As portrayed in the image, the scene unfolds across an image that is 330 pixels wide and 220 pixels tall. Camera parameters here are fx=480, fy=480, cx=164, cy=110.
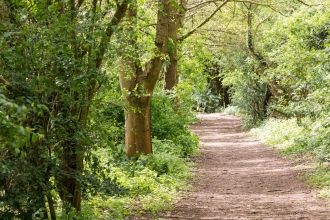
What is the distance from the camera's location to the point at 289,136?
19.4m

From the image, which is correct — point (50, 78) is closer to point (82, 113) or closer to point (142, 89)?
point (82, 113)

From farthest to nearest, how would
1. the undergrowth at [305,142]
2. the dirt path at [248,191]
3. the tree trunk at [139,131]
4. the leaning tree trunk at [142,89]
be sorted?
the tree trunk at [139,131] < the leaning tree trunk at [142,89] < the undergrowth at [305,142] < the dirt path at [248,191]

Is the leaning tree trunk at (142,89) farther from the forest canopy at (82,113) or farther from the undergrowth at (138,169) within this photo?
the undergrowth at (138,169)

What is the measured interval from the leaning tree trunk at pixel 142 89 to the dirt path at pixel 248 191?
1.92m

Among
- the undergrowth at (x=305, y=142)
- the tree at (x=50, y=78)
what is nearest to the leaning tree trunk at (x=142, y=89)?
the undergrowth at (x=305, y=142)

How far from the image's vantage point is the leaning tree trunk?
11898 millimetres

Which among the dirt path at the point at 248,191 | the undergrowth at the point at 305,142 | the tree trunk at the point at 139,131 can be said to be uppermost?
the tree trunk at the point at 139,131

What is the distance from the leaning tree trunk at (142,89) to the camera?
11.9m

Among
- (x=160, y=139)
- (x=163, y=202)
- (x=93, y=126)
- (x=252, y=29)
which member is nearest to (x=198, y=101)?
(x=252, y=29)

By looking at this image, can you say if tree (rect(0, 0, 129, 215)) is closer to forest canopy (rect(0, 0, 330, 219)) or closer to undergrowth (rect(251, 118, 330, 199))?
forest canopy (rect(0, 0, 330, 219))

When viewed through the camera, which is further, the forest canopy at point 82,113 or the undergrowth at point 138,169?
the undergrowth at point 138,169

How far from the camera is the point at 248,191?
11.6m

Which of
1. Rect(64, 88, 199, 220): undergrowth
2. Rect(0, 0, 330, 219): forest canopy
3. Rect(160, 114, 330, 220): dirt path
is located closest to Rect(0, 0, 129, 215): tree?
Rect(0, 0, 330, 219): forest canopy

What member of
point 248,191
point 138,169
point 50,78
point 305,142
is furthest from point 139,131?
point 50,78
